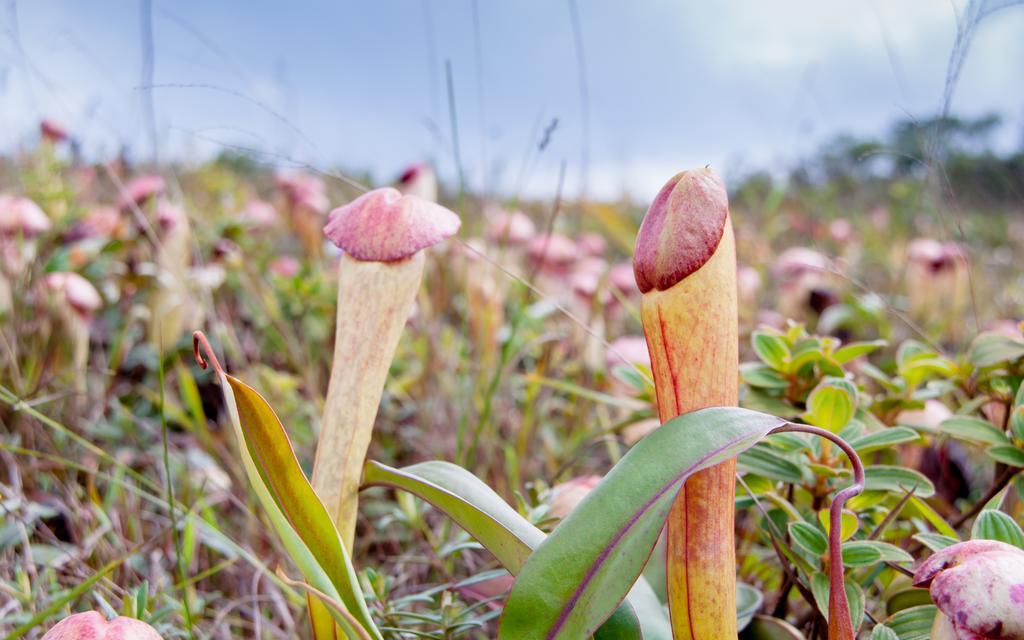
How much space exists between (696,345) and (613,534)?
0.52 feet

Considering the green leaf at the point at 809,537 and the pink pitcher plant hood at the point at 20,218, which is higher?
the pink pitcher plant hood at the point at 20,218

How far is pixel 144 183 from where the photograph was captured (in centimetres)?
202

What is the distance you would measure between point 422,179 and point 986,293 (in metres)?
2.46

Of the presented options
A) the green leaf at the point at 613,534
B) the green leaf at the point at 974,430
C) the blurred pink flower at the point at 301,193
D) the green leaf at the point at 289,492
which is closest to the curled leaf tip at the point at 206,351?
the green leaf at the point at 289,492

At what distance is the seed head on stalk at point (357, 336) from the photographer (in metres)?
0.70

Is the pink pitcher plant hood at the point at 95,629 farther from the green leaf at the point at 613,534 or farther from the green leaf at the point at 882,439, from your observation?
the green leaf at the point at 882,439

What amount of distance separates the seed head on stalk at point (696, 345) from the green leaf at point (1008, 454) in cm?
36

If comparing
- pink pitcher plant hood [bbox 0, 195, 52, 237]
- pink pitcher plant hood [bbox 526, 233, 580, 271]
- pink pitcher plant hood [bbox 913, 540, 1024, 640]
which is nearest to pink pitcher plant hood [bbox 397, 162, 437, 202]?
pink pitcher plant hood [bbox 526, 233, 580, 271]

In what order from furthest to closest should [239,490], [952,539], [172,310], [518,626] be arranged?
[172,310], [239,490], [952,539], [518,626]

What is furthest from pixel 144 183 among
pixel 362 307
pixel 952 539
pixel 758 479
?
pixel 952 539

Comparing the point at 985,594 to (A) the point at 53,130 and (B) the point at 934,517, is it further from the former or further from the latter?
(A) the point at 53,130

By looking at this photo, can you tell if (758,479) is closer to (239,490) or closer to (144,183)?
(239,490)

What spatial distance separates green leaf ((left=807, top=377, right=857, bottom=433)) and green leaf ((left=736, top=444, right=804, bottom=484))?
0.17 ft

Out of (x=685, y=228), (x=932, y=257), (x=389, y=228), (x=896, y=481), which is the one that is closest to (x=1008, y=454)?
(x=896, y=481)
